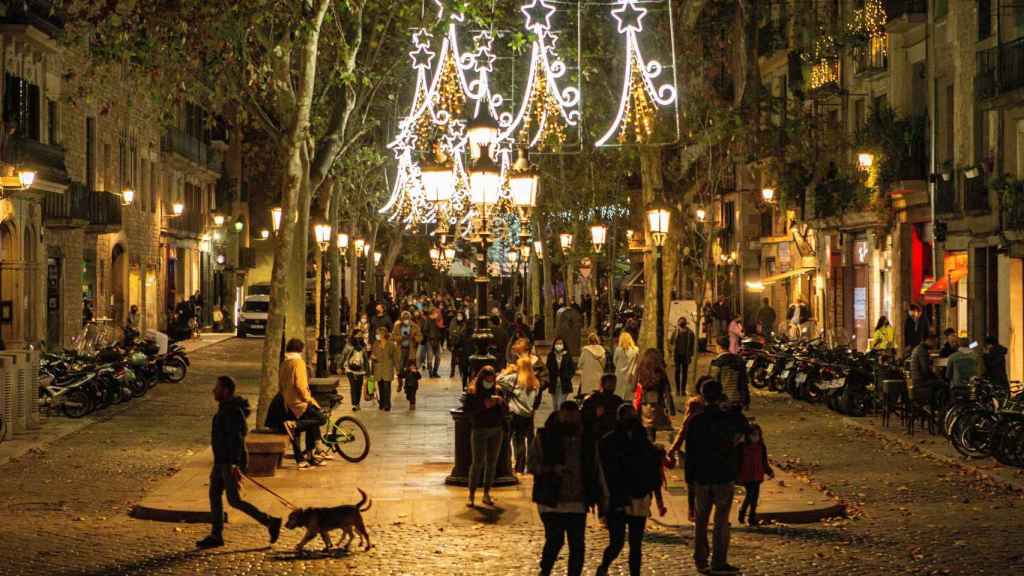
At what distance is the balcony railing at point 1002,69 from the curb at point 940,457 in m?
9.15

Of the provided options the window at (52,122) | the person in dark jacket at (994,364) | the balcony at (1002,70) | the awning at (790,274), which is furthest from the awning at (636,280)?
the person in dark jacket at (994,364)

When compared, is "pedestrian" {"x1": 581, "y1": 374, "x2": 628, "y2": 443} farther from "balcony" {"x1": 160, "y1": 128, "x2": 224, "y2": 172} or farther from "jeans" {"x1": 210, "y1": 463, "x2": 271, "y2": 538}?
"balcony" {"x1": 160, "y1": 128, "x2": 224, "y2": 172}

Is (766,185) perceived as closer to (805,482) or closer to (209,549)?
(805,482)

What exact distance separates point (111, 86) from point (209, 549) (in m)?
41.2

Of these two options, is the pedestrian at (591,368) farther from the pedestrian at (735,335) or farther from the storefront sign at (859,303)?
the storefront sign at (859,303)

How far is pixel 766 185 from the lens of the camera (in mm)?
55312

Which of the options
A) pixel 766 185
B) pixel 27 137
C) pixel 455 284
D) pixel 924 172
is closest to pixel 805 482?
pixel 924 172

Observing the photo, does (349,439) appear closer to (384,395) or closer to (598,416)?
(384,395)

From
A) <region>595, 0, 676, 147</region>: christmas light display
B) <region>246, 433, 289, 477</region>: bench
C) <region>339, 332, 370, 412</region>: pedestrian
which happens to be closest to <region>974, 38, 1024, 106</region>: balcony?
<region>595, 0, 676, 147</region>: christmas light display

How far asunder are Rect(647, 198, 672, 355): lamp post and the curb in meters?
3.52

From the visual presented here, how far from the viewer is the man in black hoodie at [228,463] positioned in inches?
546

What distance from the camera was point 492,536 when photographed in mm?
14625

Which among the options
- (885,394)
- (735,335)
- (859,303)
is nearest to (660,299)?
(885,394)

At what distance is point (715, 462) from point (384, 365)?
15.9 metres
